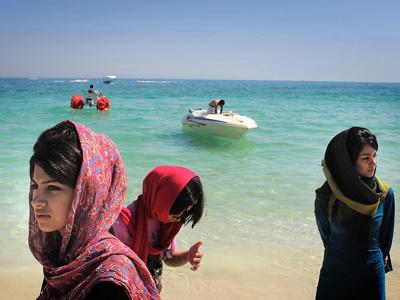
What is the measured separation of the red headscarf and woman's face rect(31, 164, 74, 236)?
0.62m

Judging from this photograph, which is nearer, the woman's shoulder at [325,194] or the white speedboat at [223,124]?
the woman's shoulder at [325,194]

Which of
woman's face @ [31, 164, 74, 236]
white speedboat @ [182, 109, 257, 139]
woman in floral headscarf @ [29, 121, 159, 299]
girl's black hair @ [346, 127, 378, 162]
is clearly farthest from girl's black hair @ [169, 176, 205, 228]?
white speedboat @ [182, 109, 257, 139]

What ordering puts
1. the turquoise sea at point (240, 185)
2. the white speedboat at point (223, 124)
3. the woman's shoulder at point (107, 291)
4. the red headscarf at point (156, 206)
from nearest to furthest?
the woman's shoulder at point (107, 291), the red headscarf at point (156, 206), the turquoise sea at point (240, 185), the white speedboat at point (223, 124)

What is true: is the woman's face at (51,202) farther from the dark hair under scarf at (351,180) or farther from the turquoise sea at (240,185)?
the turquoise sea at (240,185)

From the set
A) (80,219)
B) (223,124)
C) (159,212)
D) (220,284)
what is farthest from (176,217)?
(223,124)

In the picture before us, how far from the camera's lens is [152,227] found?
6.49 ft

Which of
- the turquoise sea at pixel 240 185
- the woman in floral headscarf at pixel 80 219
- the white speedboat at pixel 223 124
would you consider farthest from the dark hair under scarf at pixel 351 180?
the white speedboat at pixel 223 124

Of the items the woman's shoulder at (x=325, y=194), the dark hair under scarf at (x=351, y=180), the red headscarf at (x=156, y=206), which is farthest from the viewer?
the woman's shoulder at (x=325, y=194)

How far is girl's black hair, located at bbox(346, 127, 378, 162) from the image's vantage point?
2.45m

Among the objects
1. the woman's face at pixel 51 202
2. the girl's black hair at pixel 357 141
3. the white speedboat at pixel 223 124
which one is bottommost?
the white speedboat at pixel 223 124

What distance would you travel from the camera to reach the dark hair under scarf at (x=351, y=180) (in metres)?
2.38

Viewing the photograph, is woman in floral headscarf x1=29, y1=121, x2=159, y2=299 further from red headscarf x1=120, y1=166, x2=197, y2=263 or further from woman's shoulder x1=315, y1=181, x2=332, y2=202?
woman's shoulder x1=315, y1=181, x2=332, y2=202

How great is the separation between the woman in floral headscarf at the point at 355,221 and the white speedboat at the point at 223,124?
951cm

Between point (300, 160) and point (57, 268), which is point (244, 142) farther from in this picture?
point (57, 268)
